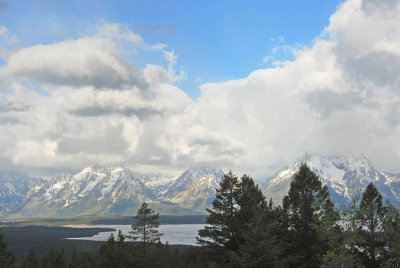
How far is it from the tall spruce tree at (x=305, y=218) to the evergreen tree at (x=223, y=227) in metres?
7.85

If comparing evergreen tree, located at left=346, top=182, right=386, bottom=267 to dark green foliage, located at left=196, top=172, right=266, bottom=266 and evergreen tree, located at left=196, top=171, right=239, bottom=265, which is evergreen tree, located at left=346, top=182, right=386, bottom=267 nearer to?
dark green foliage, located at left=196, top=172, right=266, bottom=266

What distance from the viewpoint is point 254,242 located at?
3822cm

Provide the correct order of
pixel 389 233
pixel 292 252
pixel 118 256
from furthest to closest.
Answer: pixel 118 256 < pixel 292 252 < pixel 389 233

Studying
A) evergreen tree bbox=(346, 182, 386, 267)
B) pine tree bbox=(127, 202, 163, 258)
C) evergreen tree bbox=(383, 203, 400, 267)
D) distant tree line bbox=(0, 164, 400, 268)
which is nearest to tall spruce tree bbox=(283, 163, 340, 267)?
distant tree line bbox=(0, 164, 400, 268)

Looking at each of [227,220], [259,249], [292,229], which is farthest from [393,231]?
[227,220]

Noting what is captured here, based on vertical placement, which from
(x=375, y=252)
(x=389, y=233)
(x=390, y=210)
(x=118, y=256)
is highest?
(x=390, y=210)

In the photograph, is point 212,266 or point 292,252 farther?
point 292,252

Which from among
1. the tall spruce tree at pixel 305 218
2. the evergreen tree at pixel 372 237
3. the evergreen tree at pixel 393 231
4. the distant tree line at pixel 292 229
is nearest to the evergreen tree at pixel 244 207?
the distant tree line at pixel 292 229

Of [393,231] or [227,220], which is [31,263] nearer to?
[227,220]

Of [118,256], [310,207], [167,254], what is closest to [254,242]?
[310,207]

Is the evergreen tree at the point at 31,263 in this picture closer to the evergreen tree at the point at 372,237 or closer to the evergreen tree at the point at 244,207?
the evergreen tree at the point at 244,207

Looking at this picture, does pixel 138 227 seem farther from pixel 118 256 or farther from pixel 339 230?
pixel 339 230

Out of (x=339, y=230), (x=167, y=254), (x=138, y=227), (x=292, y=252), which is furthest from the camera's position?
(x=167, y=254)

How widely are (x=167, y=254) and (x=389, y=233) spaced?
120 meters
